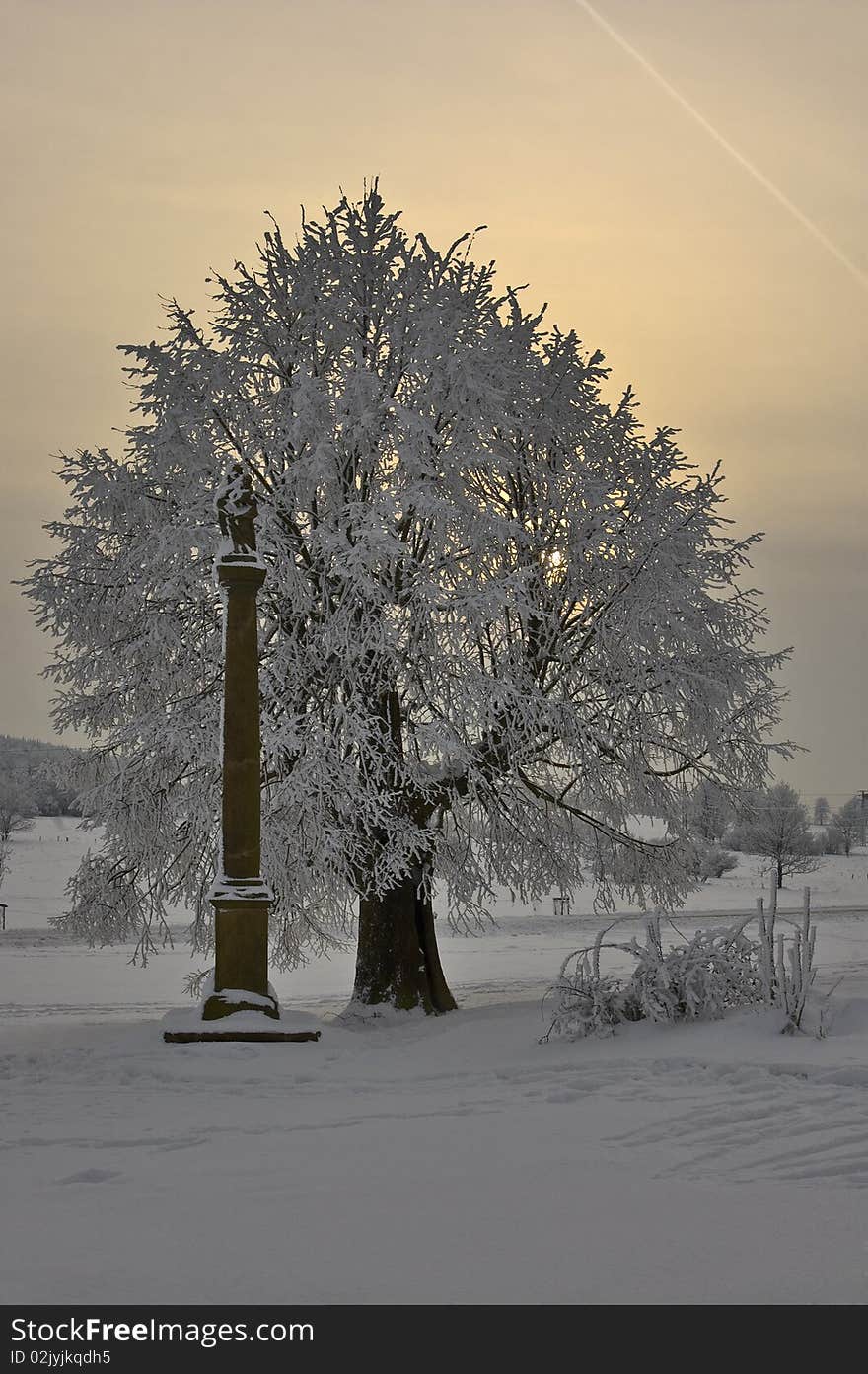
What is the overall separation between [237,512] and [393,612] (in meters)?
2.76

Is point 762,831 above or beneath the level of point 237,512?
beneath

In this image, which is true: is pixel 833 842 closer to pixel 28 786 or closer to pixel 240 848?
pixel 28 786

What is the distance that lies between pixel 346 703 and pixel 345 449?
288cm

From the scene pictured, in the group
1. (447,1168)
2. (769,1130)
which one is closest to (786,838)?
(769,1130)

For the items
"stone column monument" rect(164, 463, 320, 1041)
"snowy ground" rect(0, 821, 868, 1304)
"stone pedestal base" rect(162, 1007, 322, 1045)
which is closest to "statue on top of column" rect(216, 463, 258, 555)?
"stone column monument" rect(164, 463, 320, 1041)

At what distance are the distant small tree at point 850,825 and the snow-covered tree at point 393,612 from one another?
3047 inches

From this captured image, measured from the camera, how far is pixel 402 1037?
12242 millimetres

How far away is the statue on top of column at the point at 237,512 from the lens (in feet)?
37.2

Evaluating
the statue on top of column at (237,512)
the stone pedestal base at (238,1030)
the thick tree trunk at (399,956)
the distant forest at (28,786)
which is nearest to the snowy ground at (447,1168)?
the stone pedestal base at (238,1030)

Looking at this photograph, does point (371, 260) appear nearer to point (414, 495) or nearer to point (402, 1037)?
point (414, 495)

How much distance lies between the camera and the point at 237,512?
1141cm

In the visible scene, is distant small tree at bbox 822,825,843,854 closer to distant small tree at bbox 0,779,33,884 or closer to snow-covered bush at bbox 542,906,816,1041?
distant small tree at bbox 0,779,33,884

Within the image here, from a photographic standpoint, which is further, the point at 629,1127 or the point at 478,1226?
the point at 629,1127
